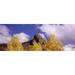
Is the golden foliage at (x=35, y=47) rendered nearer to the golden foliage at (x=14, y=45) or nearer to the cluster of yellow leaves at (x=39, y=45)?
the cluster of yellow leaves at (x=39, y=45)

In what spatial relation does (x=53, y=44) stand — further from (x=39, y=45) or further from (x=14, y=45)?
(x=14, y=45)

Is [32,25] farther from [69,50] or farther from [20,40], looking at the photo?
[69,50]

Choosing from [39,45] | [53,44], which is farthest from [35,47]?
[53,44]

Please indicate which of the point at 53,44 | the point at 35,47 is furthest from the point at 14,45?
the point at 53,44

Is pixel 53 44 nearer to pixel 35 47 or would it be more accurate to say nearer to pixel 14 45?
pixel 35 47

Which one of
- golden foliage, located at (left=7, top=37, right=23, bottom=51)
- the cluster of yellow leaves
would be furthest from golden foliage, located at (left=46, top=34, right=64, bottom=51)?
golden foliage, located at (left=7, top=37, right=23, bottom=51)

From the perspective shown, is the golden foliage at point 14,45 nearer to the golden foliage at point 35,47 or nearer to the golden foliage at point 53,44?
the golden foliage at point 35,47

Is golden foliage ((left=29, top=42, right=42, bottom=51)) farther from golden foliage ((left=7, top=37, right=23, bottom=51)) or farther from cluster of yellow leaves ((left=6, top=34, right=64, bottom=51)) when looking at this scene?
golden foliage ((left=7, top=37, right=23, bottom=51))

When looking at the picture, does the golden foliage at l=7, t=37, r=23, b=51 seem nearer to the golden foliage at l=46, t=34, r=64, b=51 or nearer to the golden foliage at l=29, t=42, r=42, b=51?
the golden foliage at l=29, t=42, r=42, b=51

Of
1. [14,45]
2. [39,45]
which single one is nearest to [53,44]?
[39,45]

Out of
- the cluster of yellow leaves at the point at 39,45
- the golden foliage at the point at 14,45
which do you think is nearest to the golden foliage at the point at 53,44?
the cluster of yellow leaves at the point at 39,45

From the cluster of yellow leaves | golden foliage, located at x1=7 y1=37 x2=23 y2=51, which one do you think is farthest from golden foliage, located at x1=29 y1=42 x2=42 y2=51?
golden foliage, located at x1=7 y1=37 x2=23 y2=51
